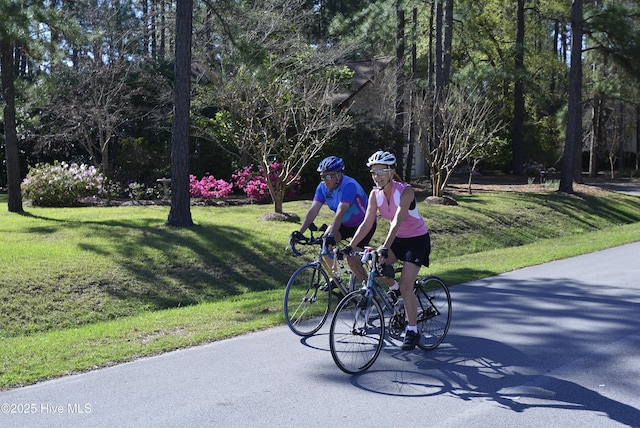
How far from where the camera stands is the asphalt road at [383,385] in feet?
17.0

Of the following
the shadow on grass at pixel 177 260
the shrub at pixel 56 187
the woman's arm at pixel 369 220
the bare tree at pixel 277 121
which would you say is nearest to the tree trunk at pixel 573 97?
the bare tree at pixel 277 121

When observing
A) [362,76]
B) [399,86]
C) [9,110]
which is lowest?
[9,110]

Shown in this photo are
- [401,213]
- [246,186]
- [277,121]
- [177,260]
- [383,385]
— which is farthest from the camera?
[246,186]

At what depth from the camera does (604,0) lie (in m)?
35.2

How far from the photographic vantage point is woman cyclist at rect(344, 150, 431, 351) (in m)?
6.44

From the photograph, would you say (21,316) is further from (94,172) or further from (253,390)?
(94,172)

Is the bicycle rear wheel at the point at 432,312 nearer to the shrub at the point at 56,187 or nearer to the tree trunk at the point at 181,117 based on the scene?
the tree trunk at the point at 181,117

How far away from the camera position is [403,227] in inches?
261

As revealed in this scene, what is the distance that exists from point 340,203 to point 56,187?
43.1ft

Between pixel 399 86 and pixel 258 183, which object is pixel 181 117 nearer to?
pixel 258 183

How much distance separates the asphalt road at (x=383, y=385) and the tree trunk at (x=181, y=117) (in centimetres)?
687

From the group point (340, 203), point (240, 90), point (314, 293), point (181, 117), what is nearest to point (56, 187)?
point (240, 90)

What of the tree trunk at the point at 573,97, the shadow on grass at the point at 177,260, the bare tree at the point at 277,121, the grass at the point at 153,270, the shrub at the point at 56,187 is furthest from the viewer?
the tree trunk at the point at 573,97

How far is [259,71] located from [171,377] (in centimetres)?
986
